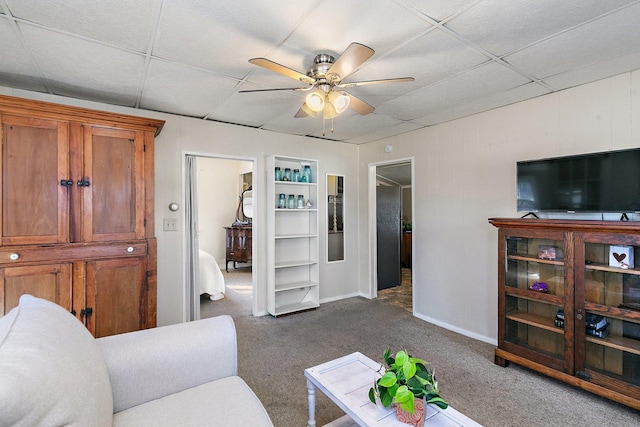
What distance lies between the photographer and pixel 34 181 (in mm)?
2168

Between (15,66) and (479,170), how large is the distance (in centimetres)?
415

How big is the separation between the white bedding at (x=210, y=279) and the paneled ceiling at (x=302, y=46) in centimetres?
250

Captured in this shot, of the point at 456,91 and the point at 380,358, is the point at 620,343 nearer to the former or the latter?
the point at 380,358

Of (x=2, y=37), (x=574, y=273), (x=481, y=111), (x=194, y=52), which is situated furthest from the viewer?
(x=481, y=111)

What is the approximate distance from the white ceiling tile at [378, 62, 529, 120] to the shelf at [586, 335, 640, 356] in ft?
6.73

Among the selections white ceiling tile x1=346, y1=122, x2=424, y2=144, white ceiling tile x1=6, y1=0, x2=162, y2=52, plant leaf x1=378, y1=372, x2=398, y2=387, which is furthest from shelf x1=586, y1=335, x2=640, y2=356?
white ceiling tile x1=6, y1=0, x2=162, y2=52

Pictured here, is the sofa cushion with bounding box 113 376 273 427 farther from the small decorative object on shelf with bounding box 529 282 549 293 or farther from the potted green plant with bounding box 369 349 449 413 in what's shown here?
the small decorative object on shelf with bounding box 529 282 549 293

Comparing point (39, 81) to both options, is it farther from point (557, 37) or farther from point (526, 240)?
point (526, 240)

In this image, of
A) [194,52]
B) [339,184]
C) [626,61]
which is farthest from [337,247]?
[626,61]

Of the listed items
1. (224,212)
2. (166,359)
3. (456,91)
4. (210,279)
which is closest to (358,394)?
(166,359)

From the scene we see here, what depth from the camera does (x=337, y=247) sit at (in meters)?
4.60

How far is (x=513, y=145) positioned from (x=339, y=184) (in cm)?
235

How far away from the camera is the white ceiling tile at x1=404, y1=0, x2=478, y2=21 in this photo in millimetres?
1549

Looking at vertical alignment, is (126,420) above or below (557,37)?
below
